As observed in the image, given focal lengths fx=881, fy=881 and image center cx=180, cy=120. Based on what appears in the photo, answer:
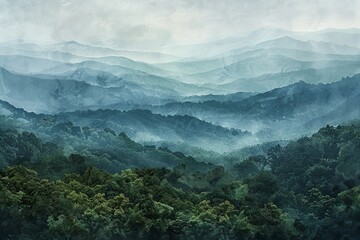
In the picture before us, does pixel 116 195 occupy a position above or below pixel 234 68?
below

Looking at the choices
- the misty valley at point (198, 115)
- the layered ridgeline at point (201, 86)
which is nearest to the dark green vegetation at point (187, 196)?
the misty valley at point (198, 115)

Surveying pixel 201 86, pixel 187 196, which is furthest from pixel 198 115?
pixel 187 196

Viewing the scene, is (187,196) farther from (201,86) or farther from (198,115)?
(201,86)

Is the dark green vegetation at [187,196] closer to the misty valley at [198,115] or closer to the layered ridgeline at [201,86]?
the misty valley at [198,115]

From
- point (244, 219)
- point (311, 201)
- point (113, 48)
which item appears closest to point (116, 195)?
point (244, 219)

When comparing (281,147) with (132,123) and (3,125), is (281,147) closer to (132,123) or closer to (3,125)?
(132,123)

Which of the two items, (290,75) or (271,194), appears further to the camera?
(290,75)

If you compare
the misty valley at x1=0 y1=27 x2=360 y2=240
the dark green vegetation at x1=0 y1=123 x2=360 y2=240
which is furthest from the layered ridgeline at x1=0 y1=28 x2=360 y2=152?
the dark green vegetation at x1=0 y1=123 x2=360 y2=240

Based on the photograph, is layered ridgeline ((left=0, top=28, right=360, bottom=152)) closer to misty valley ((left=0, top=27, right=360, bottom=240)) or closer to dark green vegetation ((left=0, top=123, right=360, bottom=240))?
misty valley ((left=0, top=27, right=360, bottom=240))
